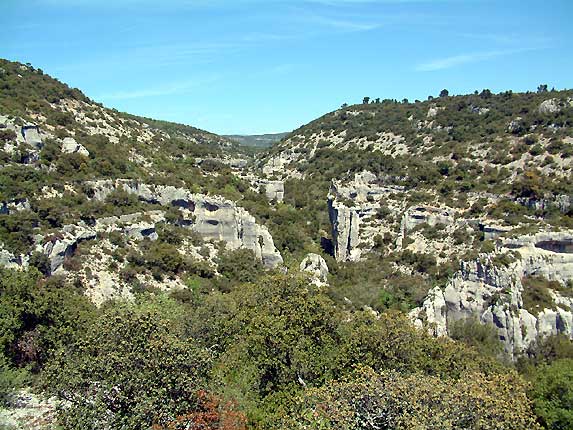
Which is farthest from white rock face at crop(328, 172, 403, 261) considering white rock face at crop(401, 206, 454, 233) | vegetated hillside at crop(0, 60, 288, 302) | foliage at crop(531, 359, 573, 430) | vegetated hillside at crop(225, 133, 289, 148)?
vegetated hillside at crop(225, 133, 289, 148)

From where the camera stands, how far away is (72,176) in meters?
35.2

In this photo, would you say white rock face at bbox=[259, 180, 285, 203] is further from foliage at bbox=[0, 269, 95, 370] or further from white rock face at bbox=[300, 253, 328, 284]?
foliage at bbox=[0, 269, 95, 370]

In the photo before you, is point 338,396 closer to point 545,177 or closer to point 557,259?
point 557,259

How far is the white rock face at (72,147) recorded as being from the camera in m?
37.6

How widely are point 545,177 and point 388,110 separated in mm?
38540

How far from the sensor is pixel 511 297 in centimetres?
2533

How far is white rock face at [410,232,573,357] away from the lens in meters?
24.4

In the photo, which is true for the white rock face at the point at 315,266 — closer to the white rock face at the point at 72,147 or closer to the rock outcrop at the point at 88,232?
the rock outcrop at the point at 88,232

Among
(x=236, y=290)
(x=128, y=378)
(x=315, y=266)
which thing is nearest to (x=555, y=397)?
(x=128, y=378)

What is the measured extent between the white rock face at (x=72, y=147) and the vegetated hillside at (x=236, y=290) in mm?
135

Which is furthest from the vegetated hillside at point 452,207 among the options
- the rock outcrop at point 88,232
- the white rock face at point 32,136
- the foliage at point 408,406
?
the white rock face at point 32,136

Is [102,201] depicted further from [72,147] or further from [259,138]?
[259,138]

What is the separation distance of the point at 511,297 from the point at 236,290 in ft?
47.5

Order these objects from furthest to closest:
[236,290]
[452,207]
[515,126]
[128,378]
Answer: [515,126] < [452,207] < [236,290] < [128,378]
